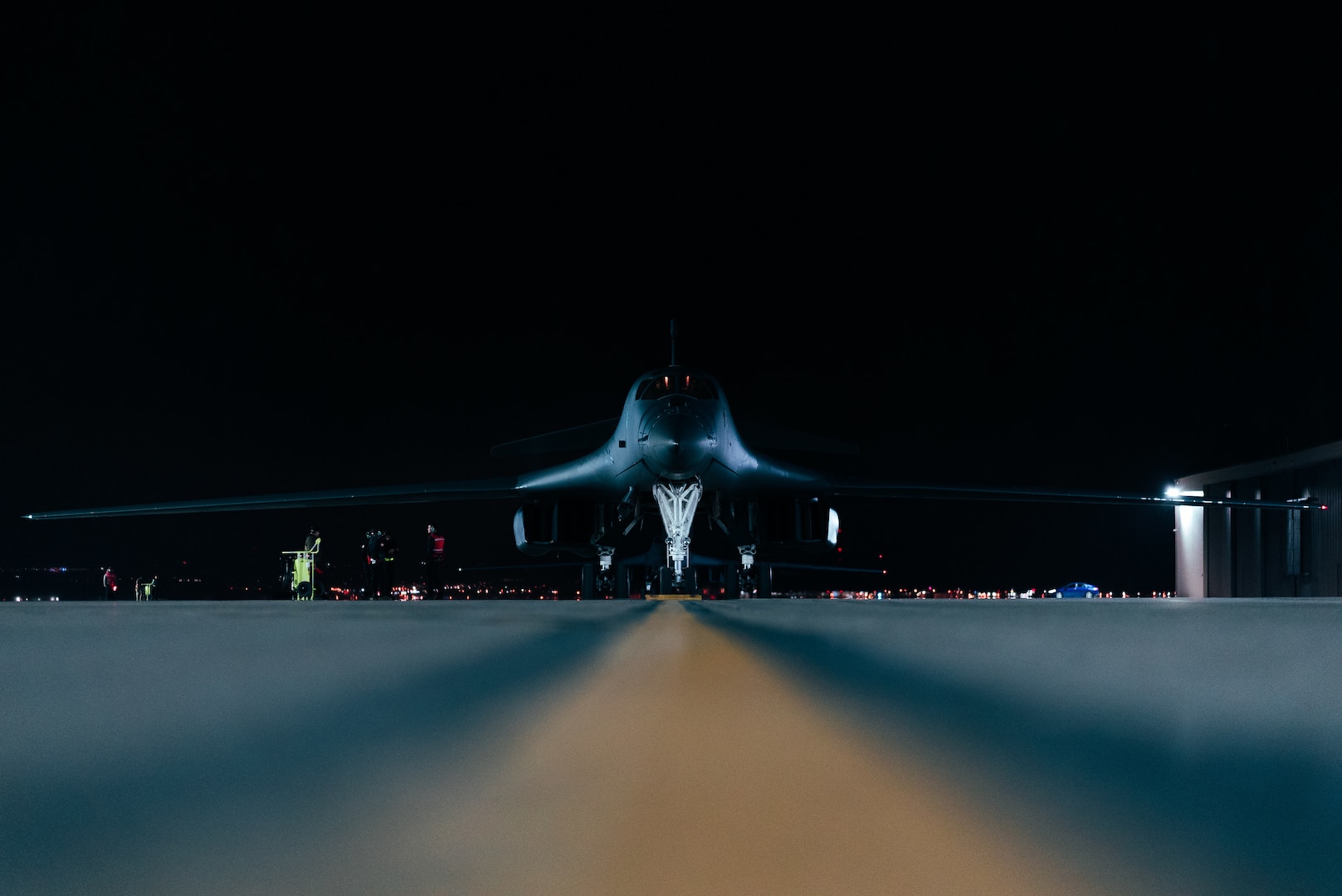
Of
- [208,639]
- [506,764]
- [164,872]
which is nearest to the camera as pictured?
[164,872]

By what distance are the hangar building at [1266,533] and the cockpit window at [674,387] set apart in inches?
517

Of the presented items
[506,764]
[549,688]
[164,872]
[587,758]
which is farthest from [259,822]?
[549,688]

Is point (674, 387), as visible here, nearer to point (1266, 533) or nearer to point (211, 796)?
point (211, 796)

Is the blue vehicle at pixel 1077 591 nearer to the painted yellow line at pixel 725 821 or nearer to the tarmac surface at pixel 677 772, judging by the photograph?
the tarmac surface at pixel 677 772

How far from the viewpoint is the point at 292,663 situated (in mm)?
2848

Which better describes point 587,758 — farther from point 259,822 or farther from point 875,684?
point 875,684

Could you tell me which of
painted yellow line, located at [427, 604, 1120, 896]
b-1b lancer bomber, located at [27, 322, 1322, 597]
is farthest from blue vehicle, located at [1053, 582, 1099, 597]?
painted yellow line, located at [427, 604, 1120, 896]

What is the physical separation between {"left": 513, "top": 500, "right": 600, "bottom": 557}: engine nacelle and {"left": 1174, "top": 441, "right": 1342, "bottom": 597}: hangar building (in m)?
14.1

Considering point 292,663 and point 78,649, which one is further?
point 78,649

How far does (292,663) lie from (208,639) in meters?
0.92

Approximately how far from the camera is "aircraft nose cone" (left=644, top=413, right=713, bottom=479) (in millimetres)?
13109

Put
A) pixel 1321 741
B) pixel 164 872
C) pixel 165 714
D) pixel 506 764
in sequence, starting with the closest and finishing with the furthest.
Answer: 1. pixel 164 872
2. pixel 506 764
3. pixel 1321 741
4. pixel 165 714

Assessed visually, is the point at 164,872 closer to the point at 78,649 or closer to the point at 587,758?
the point at 587,758

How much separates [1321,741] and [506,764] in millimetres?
1366
